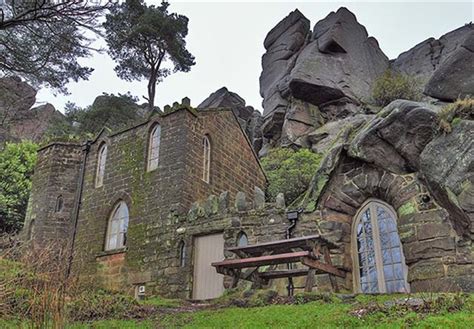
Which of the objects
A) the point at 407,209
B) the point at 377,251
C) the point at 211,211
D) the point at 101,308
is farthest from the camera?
the point at 211,211

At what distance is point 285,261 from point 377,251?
260cm

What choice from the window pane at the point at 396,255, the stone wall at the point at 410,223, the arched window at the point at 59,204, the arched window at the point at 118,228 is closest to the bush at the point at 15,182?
the arched window at the point at 59,204

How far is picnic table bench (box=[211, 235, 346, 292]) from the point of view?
369 inches

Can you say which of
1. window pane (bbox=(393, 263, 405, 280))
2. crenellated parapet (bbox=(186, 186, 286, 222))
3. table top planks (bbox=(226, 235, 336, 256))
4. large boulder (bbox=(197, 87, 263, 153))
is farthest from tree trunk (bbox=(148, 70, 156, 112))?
window pane (bbox=(393, 263, 405, 280))

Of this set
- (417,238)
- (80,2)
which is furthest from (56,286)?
(417,238)

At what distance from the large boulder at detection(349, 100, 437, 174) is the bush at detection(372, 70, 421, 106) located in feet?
58.7

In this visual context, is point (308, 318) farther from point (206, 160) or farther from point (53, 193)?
point (53, 193)

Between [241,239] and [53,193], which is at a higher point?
[53,193]

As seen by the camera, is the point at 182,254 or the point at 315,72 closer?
the point at 182,254

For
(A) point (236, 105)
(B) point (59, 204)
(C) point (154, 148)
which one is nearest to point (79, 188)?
(B) point (59, 204)

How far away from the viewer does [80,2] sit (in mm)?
9156

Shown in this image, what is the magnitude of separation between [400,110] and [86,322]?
8.08 m

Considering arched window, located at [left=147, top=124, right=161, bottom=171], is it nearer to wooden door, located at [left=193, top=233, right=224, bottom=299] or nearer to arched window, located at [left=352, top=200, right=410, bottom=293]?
wooden door, located at [left=193, top=233, right=224, bottom=299]

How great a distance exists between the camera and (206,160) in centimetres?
1653
